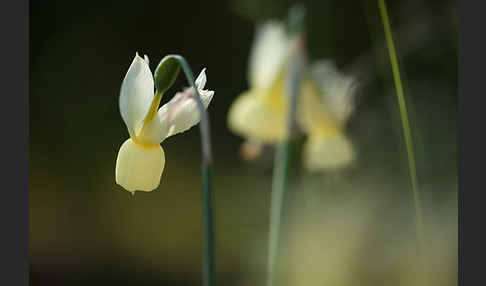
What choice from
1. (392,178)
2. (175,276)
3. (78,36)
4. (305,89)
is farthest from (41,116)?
(392,178)

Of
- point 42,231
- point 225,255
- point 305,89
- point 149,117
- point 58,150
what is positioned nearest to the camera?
point 149,117

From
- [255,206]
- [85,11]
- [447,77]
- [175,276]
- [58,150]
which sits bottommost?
[175,276]

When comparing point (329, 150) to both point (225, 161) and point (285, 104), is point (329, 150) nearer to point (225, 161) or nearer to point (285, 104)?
point (285, 104)

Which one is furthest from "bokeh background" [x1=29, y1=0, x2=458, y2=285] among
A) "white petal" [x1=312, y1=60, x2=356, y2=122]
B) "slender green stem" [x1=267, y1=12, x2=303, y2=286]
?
"slender green stem" [x1=267, y1=12, x2=303, y2=286]

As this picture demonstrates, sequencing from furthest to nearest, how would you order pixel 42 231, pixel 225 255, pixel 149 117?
pixel 225 255 < pixel 42 231 < pixel 149 117

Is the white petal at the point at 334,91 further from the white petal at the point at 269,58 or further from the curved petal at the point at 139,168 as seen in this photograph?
the curved petal at the point at 139,168

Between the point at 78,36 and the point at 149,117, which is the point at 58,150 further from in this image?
the point at 149,117

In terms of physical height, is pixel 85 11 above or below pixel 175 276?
above

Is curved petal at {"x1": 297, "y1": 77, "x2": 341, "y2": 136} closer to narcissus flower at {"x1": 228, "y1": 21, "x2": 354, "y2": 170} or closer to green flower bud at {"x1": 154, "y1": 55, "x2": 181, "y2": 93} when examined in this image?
narcissus flower at {"x1": 228, "y1": 21, "x2": 354, "y2": 170}

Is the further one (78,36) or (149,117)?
(78,36)
